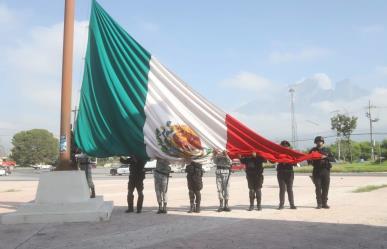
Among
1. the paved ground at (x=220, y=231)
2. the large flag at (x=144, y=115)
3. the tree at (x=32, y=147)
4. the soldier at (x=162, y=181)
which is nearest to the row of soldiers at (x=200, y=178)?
the soldier at (x=162, y=181)

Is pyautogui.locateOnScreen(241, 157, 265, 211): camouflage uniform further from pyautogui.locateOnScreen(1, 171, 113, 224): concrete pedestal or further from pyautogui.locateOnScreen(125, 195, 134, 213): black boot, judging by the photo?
pyautogui.locateOnScreen(1, 171, 113, 224): concrete pedestal

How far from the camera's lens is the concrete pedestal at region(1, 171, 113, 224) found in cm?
1000

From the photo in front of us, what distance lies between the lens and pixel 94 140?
10523 mm

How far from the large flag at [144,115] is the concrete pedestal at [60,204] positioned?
83cm

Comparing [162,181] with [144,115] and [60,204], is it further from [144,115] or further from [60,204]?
[60,204]

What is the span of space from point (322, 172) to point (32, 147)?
10870 centimetres

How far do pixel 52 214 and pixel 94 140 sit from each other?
185 centimetres

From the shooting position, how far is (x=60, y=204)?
10.2m

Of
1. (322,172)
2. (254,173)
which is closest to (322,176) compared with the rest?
(322,172)

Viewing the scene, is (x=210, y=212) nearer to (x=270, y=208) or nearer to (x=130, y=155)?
(x=270, y=208)

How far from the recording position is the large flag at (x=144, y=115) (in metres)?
10.3

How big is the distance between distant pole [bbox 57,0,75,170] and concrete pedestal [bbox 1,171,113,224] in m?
0.44

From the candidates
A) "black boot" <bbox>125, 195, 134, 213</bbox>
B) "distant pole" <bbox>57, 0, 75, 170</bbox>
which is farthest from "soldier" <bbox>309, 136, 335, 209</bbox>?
"distant pole" <bbox>57, 0, 75, 170</bbox>

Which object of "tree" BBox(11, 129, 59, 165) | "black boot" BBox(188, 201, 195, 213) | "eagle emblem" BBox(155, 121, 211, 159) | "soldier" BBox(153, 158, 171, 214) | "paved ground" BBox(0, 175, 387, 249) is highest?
"tree" BBox(11, 129, 59, 165)
